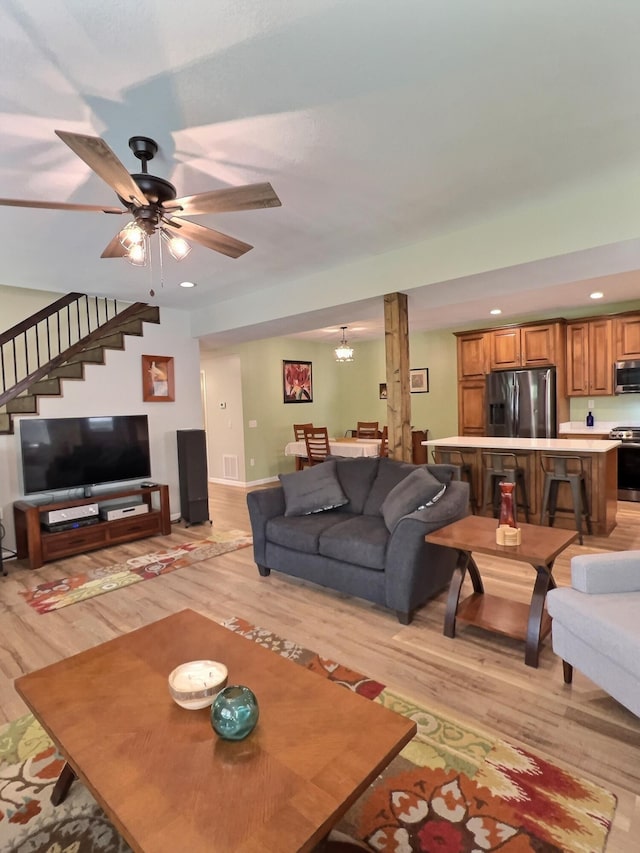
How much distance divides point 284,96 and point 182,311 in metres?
4.20

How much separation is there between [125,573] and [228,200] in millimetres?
3154

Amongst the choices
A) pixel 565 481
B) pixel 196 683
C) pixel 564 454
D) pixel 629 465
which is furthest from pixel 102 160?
pixel 629 465

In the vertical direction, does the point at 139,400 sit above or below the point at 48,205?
below

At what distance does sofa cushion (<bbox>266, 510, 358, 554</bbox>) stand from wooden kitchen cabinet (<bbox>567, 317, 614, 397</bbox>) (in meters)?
4.49

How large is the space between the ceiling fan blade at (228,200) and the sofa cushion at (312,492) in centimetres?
215

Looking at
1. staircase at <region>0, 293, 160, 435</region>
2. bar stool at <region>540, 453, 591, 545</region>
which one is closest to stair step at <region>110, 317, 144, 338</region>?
staircase at <region>0, 293, 160, 435</region>

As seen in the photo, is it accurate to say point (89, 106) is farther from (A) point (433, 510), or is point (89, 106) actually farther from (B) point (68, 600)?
(B) point (68, 600)

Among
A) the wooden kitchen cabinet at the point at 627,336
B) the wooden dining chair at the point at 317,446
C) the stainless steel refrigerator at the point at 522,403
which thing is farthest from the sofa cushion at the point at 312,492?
the wooden kitchen cabinet at the point at 627,336

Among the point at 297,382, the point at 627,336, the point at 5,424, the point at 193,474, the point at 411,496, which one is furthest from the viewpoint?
the point at 297,382

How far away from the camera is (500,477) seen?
4875 mm

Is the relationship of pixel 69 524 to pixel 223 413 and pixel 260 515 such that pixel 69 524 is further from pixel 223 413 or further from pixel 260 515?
pixel 223 413

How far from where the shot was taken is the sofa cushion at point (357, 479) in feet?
12.2

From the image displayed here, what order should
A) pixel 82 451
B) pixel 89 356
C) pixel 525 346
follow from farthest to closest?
1. pixel 525 346
2. pixel 89 356
3. pixel 82 451

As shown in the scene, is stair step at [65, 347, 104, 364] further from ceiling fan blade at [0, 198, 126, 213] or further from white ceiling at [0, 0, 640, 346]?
ceiling fan blade at [0, 198, 126, 213]
